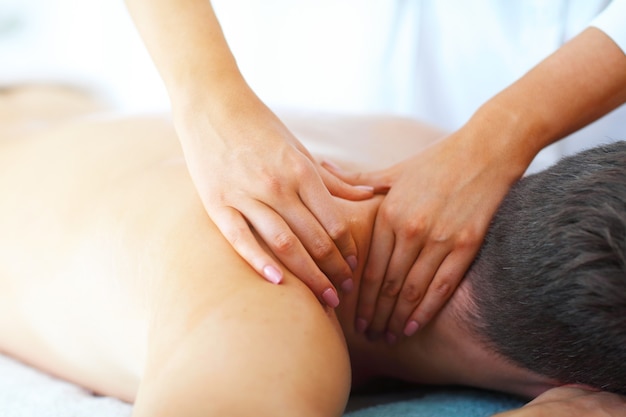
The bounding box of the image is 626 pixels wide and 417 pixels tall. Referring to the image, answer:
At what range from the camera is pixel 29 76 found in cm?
214

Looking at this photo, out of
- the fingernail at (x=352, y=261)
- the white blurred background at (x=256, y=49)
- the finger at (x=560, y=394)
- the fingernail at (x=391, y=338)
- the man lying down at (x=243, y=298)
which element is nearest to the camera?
the man lying down at (x=243, y=298)

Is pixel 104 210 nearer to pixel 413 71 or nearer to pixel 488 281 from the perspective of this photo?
pixel 488 281

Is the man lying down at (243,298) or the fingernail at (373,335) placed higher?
the man lying down at (243,298)

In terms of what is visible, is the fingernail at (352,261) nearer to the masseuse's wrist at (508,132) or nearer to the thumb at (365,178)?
the thumb at (365,178)

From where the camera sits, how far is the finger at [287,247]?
992mm

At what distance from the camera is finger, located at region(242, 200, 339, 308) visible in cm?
99

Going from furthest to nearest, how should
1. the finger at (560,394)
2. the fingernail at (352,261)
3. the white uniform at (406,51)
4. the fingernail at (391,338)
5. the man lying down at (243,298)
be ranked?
1. the white uniform at (406,51)
2. the fingernail at (391,338)
3. the fingernail at (352,261)
4. the finger at (560,394)
5. the man lying down at (243,298)

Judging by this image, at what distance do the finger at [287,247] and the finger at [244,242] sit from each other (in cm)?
1

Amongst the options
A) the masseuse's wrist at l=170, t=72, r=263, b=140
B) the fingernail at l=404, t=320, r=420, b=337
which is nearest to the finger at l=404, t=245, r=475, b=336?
the fingernail at l=404, t=320, r=420, b=337

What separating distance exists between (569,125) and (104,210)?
660 mm

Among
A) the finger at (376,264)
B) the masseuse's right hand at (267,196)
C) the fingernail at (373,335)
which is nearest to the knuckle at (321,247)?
the masseuse's right hand at (267,196)

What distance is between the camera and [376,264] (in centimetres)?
111

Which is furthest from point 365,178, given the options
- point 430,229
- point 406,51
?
point 406,51

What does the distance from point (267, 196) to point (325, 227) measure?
79 millimetres
